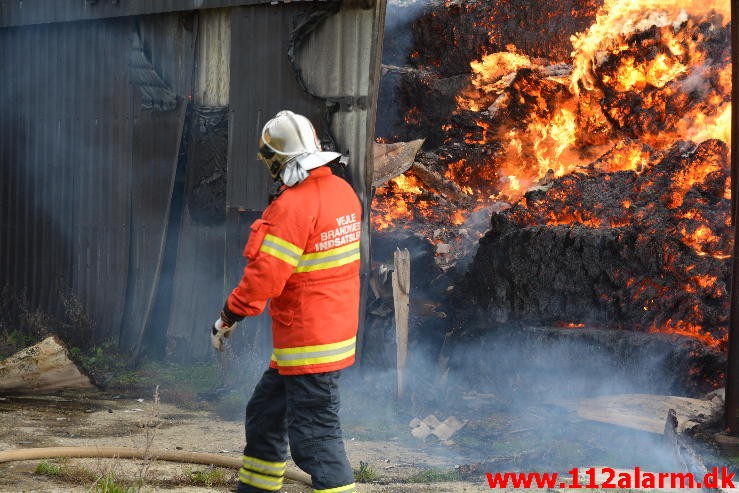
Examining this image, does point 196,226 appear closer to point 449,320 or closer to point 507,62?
point 449,320

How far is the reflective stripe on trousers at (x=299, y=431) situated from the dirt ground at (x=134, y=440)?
82 centimetres

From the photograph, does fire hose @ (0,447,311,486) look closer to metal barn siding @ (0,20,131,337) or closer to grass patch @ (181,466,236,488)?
grass patch @ (181,466,236,488)

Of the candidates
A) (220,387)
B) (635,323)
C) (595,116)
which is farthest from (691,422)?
(595,116)

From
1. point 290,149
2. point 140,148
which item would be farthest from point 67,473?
point 140,148

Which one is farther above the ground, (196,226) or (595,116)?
(595,116)

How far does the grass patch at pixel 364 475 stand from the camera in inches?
243

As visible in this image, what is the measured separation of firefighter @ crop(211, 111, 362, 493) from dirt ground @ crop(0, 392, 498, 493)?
1.05 meters

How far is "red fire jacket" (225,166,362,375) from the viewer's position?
4715 millimetres

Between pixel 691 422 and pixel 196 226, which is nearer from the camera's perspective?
pixel 691 422

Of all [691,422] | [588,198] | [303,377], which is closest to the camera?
[303,377]

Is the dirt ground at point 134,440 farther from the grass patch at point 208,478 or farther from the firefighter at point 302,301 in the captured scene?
the firefighter at point 302,301

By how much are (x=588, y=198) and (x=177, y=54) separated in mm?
4683

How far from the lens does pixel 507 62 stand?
12.8 m

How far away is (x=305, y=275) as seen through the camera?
484 centimetres
